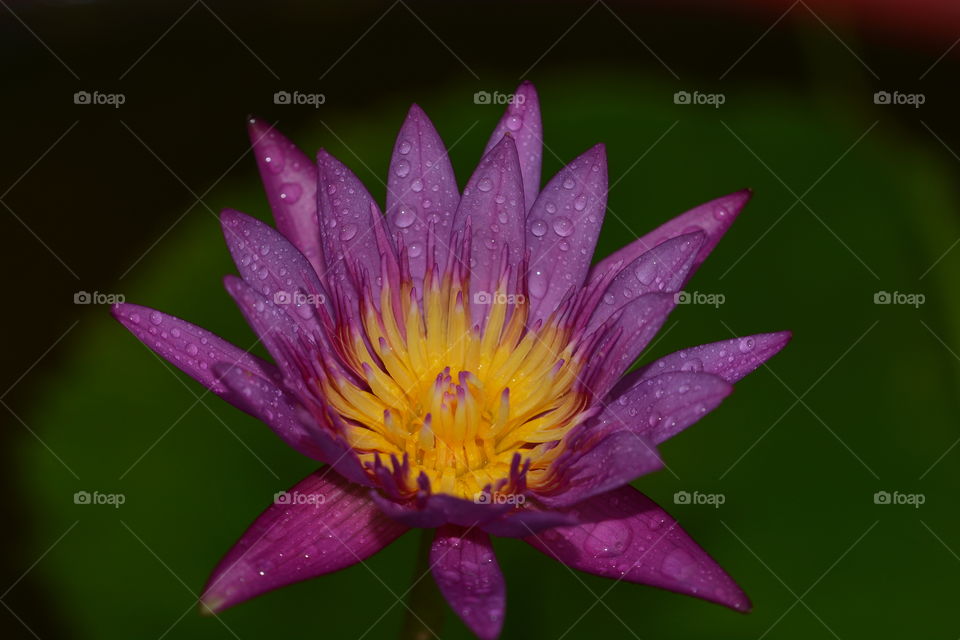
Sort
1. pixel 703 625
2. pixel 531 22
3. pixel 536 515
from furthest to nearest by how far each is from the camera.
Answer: pixel 531 22
pixel 703 625
pixel 536 515

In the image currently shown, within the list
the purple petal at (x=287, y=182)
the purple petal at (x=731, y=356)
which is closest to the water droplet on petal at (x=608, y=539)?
the purple petal at (x=731, y=356)

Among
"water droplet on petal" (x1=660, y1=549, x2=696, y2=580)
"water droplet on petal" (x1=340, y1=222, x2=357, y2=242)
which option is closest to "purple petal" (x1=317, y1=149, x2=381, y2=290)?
"water droplet on petal" (x1=340, y1=222, x2=357, y2=242)

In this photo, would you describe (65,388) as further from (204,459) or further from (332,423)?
(332,423)

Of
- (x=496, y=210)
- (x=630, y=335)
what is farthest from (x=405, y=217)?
(x=630, y=335)

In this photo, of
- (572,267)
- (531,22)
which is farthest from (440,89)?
(572,267)

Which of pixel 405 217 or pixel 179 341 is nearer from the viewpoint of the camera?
pixel 179 341

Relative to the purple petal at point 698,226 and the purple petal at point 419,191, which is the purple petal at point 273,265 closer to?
the purple petal at point 419,191

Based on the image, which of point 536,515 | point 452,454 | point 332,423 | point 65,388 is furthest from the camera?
point 65,388

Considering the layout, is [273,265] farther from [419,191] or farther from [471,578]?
[471,578]
